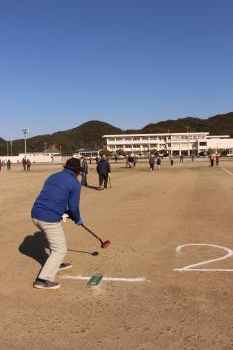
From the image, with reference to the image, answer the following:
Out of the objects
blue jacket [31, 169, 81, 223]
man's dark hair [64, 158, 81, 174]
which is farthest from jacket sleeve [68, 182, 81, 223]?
man's dark hair [64, 158, 81, 174]

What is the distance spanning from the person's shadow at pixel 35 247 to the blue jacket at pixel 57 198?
57.2 inches

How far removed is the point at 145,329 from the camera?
181 inches

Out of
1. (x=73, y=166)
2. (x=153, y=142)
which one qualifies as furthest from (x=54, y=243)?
(x=153, y=142)

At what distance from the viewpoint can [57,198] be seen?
6.04m

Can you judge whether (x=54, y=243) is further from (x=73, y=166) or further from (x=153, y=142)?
(x=153, y=142)

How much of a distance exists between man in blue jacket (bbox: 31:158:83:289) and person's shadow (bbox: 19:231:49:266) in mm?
1251

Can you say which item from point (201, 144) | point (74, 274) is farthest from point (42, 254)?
point (201, 144)

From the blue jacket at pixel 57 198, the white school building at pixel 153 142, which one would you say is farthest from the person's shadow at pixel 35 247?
the white school building at pixel 153 142

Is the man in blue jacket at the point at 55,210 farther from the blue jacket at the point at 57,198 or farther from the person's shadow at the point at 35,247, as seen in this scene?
the person's shadow at the point at 35,247

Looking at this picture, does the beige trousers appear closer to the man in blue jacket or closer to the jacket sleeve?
the man in blue jacket

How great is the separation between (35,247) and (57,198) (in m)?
2.87

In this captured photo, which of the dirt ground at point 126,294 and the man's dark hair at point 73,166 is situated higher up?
the man's dark hair at point 73,166

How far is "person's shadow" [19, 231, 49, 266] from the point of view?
7769 mm

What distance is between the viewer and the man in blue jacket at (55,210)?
604 centimetres
